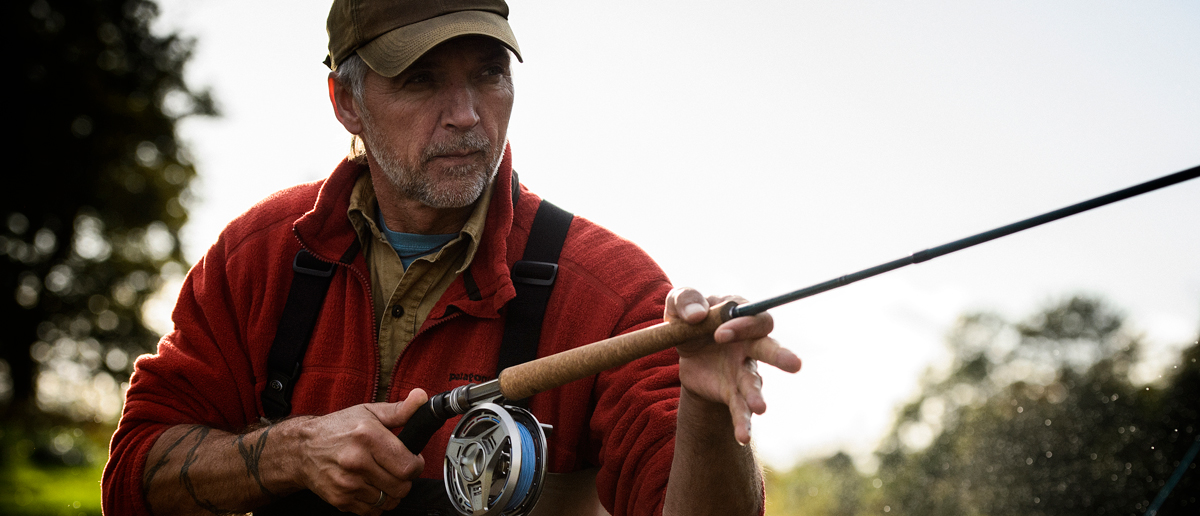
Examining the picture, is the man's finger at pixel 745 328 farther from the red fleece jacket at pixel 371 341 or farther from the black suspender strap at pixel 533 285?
the black suspender strap at pixel 533 285

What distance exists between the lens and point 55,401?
1448cm

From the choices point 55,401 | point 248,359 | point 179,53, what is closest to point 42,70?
point 179,53

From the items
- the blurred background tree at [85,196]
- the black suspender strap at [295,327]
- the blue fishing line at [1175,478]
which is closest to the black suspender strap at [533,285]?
the black suspender strap at [295,327]

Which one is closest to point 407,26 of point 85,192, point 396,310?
point 396,310

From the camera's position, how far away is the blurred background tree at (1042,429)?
9.43 ft

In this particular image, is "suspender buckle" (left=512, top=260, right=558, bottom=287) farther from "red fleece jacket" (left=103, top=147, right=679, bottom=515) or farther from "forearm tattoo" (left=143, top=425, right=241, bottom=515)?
"forearm tattoo" (left=143, top=425, right=241, bottom=515)

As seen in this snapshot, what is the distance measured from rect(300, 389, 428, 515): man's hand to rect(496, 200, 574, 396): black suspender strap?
410mm

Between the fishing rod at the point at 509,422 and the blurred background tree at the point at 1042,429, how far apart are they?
2.03 m

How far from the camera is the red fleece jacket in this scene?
2551 mm

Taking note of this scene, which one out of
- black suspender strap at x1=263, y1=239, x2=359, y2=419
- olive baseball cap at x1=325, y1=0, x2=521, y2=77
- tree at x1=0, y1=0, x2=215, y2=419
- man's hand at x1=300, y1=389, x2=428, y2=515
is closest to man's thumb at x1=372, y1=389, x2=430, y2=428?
man's hand at x1=300, y1=389, x2=428, y2=515

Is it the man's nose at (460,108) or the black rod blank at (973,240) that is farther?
the man's nose at (460,108)

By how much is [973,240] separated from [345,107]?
7.72ft

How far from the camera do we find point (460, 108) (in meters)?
2.69

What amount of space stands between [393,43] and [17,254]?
1482 centimetres
